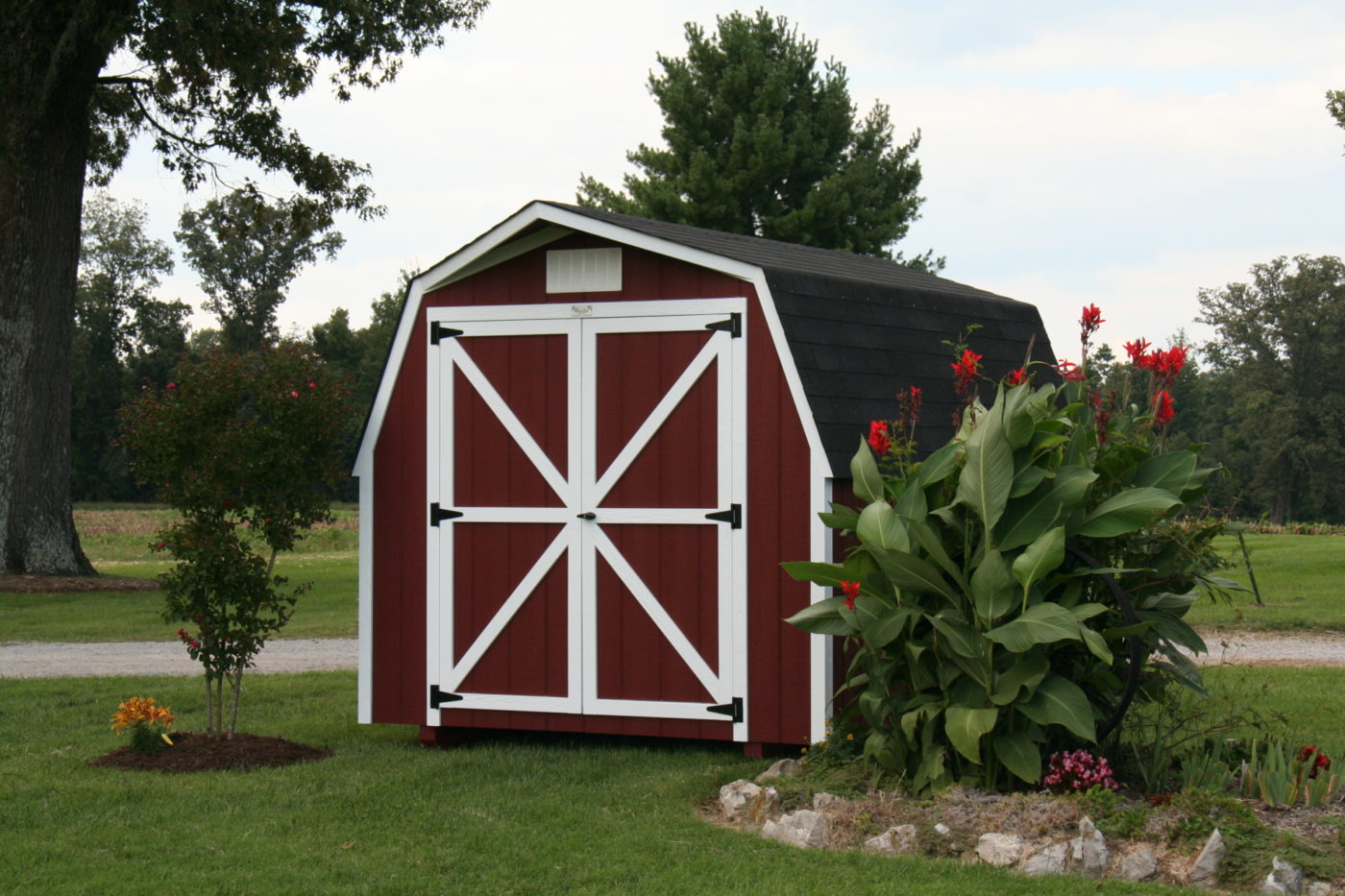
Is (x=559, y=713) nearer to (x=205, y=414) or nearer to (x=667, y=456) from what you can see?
(x=667, y=456)

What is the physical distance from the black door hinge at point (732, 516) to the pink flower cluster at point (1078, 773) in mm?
2191

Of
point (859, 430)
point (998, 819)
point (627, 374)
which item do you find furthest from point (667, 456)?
point (998, 819)

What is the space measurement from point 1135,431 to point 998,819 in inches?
89.2

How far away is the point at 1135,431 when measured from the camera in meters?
7.21

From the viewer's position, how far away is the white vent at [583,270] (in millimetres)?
8227

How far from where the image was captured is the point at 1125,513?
6.29 metres

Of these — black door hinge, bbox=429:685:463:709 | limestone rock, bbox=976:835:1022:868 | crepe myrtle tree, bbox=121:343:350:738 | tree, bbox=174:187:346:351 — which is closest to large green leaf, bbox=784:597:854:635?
limestone rock, bbox=976:835:1022:868

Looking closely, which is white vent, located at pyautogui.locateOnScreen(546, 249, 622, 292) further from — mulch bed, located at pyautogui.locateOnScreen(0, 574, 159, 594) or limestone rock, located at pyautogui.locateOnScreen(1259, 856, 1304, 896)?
mulch bed, located at pyautogui.locateOnScreen(0, 574, 159, 594)

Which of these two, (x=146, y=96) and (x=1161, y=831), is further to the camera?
(x=146, y=96)

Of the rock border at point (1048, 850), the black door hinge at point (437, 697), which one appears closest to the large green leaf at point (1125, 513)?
the rock border at point (1048, 850)

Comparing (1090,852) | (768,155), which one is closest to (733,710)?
(1090,852)

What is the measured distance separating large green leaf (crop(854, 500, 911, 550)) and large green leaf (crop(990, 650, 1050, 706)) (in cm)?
66

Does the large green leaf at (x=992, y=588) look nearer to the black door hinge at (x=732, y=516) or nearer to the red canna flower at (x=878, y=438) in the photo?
the red canna flower at (x=878, y=438)

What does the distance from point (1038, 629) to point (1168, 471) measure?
1155mm
